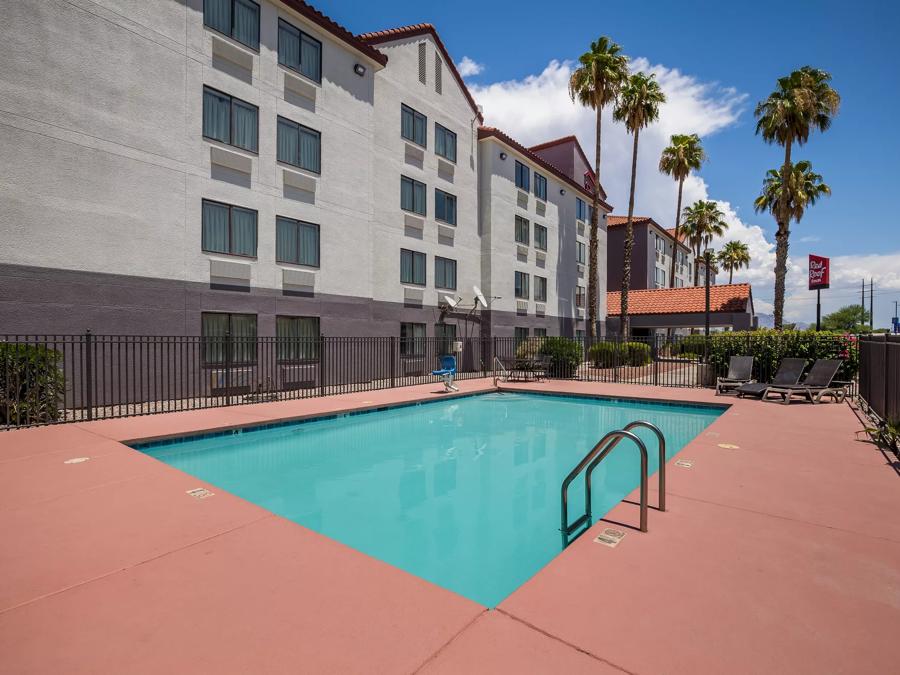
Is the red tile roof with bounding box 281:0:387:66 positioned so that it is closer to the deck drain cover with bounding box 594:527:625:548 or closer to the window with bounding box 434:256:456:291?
the window with bounding box 434:256:456:291

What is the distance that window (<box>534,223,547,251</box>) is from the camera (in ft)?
96.6

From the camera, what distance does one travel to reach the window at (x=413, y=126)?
21.1 metres

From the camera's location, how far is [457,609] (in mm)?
3129

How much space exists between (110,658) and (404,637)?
164 centimetres

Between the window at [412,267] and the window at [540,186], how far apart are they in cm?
1124

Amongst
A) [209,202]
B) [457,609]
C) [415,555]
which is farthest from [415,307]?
[457,609]

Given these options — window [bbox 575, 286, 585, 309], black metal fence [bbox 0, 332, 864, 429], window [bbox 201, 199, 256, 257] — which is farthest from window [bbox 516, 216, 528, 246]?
window [bbox 201, 199, 256, 257]

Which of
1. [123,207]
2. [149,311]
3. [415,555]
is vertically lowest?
[415,555]

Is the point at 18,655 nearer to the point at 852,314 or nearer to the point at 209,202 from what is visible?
the point at 209,202

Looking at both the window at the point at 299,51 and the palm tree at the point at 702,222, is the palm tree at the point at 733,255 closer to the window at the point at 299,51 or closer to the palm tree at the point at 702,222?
the palm tree at the point at 702,222

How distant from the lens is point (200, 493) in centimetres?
552

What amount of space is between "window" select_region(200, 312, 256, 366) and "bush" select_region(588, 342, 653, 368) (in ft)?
52.1

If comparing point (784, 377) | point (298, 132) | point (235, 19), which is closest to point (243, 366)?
point (298, 132)

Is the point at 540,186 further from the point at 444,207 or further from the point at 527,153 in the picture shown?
the point at 444,207
